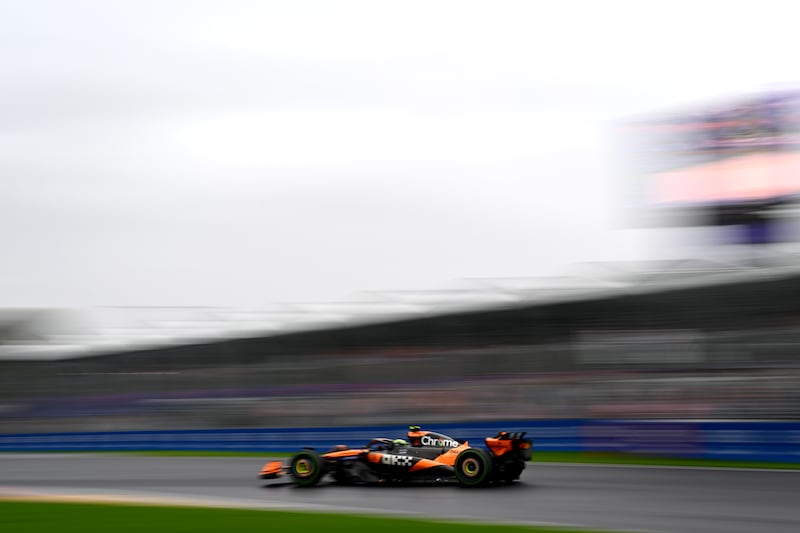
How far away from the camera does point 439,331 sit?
2505 centimetres

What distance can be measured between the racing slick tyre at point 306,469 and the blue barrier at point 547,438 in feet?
20.0

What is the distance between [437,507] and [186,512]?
2564 mm

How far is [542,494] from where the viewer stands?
1139cm

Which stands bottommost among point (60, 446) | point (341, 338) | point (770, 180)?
point (60, 446)

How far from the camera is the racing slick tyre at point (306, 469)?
12.6 metres

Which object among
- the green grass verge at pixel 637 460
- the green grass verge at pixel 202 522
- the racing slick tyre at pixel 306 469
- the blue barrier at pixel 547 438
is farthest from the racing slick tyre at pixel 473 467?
the blue barrier at pixel 547 438

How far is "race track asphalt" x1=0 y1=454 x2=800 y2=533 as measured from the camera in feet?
30.7

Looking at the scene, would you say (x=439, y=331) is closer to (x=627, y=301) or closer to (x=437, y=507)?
(x=627, y=301)

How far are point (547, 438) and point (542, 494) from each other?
6.55 m

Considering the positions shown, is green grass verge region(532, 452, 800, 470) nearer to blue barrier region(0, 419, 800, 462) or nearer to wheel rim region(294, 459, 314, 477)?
blue barrier region(0, 419, 800, 462)

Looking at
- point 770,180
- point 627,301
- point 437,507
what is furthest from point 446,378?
point 437,507

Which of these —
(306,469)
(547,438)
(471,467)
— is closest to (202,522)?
(306,469)

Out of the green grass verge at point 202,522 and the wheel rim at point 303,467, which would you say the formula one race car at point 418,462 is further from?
the green grass verge at point 202,522

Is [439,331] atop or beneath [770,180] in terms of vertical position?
beneath
